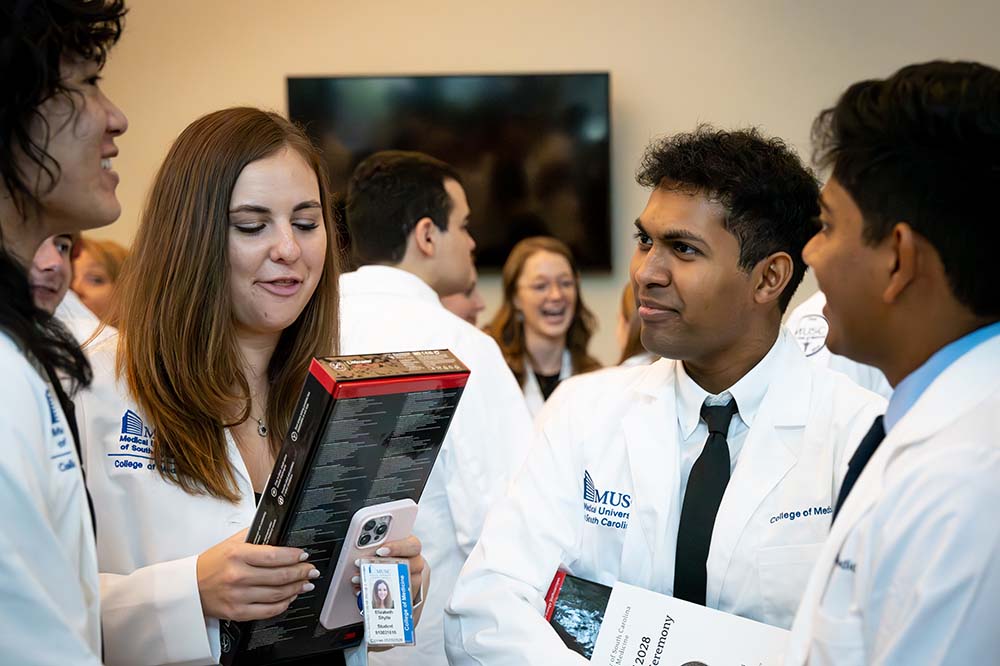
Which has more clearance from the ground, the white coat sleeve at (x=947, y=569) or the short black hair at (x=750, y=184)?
the short black hair at (x=750, y=184)

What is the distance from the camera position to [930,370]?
1285mm

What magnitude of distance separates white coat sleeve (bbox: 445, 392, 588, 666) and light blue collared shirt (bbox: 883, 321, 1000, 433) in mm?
710

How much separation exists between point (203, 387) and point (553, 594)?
747mm

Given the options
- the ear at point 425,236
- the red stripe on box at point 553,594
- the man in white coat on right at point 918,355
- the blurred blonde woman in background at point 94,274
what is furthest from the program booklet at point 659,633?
the blurred blonde woman in background at point 94,274

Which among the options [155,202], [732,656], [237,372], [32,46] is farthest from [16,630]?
[732,656]

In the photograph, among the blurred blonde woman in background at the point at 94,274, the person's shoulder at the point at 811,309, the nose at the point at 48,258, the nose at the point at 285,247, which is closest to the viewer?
the nose at the point at 285,247

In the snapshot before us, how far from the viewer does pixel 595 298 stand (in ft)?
19.6

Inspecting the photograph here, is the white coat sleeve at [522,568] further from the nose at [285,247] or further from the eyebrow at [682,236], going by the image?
the nose at [285,247]

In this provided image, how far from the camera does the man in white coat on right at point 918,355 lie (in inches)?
44.0

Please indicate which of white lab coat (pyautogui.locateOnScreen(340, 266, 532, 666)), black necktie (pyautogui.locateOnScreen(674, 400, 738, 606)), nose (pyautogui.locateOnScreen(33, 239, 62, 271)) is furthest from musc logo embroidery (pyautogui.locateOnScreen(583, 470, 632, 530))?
nose (pyautogui.locateOnScreen(33, 239, 62, 271))

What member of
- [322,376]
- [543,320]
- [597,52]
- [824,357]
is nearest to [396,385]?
[322,376]

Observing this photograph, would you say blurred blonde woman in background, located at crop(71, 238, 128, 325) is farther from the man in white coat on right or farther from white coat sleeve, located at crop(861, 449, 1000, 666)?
white coat sleeve, located at crop(861, 449, 1000, 666)

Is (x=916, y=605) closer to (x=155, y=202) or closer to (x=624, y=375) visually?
(x=624, y=375)

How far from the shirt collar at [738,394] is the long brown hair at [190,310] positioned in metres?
0.86
